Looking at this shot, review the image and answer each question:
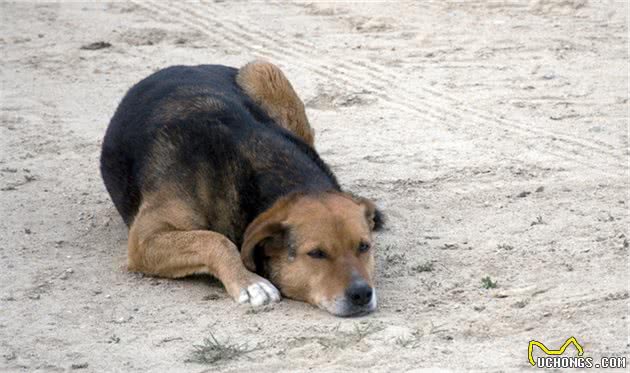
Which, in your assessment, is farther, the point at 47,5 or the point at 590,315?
the point at 47,5

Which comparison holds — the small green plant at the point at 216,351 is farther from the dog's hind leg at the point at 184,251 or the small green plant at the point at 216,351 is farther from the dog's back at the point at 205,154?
the dog's back at the point at 205,154

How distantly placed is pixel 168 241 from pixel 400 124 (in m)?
3.47

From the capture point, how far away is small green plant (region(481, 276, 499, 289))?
23.3 feet

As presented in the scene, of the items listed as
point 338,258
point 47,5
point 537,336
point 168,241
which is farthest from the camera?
point 47,5

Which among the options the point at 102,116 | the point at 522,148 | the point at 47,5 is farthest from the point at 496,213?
the point at 47,5

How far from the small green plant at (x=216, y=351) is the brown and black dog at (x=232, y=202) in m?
0.61

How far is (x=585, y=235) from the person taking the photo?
7.81m

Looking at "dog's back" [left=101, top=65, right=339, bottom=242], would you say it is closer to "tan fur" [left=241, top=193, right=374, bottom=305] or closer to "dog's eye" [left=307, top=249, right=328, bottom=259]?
"tan fur" [left=241, top=193, right=374, bottom=305]

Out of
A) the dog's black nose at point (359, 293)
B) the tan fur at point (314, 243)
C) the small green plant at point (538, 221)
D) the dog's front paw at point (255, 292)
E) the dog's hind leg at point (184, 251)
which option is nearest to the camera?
the dog's black nose at point (359, 293)

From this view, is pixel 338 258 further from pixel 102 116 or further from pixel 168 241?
pixel 102 116

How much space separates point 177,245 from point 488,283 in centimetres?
184

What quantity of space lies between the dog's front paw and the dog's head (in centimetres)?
10

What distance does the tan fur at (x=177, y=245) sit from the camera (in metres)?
7.14

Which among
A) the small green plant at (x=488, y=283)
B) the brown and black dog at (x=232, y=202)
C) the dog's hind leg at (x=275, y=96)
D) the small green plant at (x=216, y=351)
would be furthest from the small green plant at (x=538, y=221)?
the small green plant at (x=216, y=351)
